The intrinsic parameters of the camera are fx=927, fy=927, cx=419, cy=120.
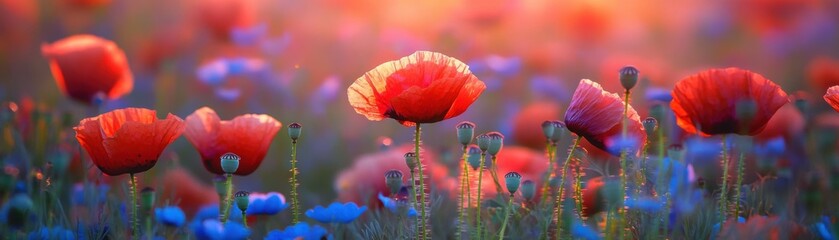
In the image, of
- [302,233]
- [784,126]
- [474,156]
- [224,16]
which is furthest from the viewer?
[224,16]

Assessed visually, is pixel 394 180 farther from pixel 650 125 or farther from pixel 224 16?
pixel 224 16

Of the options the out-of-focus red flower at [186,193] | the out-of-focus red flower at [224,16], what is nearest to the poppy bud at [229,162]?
the out-of-focus red flower at [186,193]

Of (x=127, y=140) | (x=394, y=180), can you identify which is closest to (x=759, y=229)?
(x=394, y=180)

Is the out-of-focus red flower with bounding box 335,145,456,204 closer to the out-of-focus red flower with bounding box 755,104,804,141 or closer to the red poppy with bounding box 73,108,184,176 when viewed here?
the red poppy with bounding box 73,108,184,176

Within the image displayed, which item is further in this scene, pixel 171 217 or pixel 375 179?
pixel 375 179

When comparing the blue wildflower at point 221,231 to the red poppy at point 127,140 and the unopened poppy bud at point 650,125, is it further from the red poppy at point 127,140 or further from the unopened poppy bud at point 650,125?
the unopened poppy bud at point 650,125

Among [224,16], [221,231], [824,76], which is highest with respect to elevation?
[224,16]
